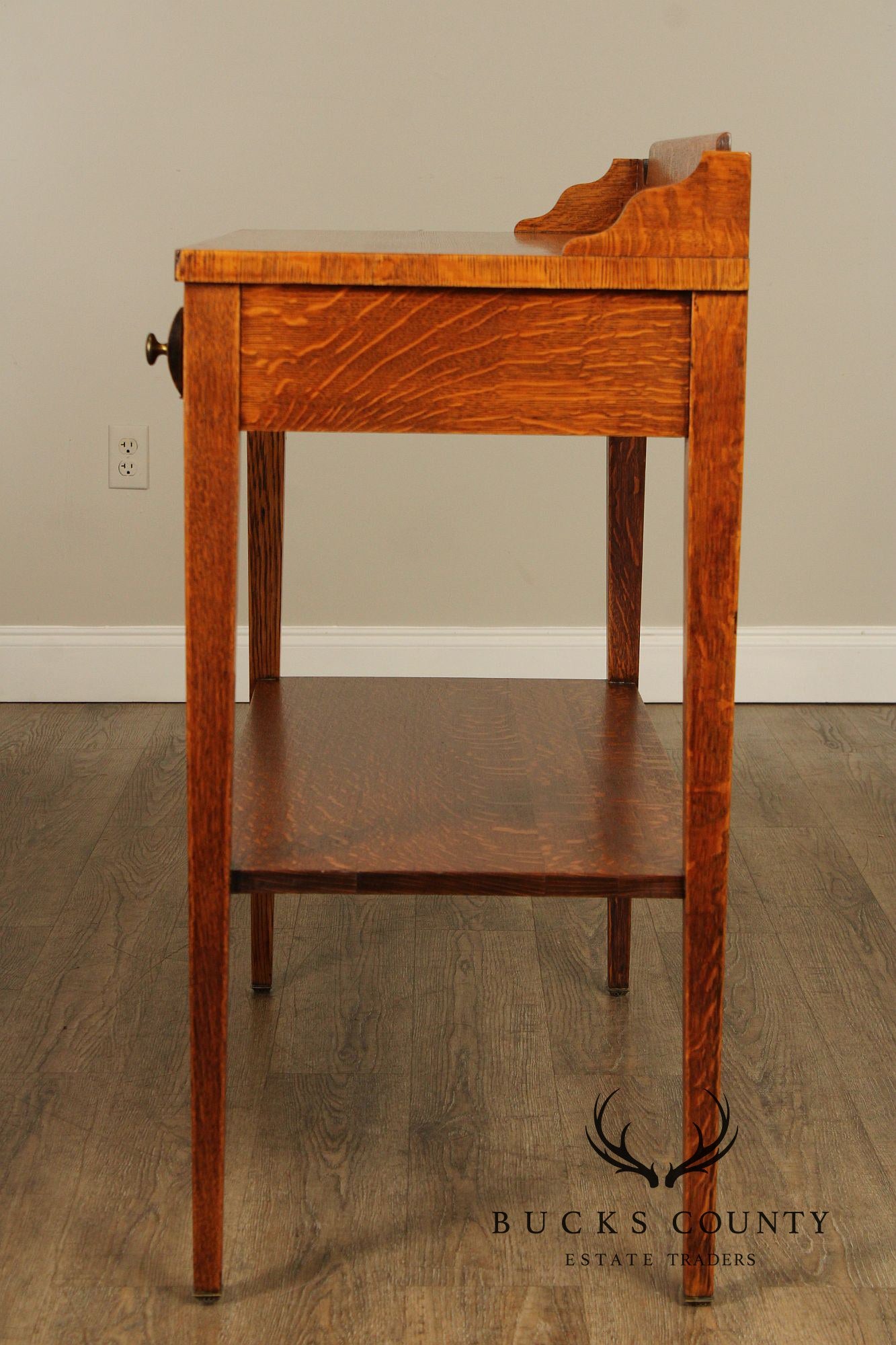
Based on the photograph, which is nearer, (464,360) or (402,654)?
(464,360)

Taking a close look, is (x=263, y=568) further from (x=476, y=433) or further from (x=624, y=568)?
(x=476, y=433)

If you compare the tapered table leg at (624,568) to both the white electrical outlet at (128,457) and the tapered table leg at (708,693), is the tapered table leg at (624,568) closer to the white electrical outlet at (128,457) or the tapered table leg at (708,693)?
the tapered table leg at (708,693)

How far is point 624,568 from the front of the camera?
49.7 inches

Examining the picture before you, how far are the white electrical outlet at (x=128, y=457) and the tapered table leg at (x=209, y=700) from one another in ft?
4.78

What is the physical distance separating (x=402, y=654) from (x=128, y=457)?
1.87ft

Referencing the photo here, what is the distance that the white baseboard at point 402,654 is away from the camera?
2.29 metres

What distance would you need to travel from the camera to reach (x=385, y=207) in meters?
2.14

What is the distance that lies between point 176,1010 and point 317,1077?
0.19 metres

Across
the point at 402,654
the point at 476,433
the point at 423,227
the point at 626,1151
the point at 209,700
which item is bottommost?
the point at 626,1151

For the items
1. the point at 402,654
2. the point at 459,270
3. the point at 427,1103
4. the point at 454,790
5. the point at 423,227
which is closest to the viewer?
the point at 459,270

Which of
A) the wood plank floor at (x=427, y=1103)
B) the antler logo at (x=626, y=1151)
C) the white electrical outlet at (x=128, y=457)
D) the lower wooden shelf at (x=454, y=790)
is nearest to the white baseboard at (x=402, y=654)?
the white electrical outlet at (x=128, y=457)

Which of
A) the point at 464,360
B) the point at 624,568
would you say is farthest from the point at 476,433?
the point at 624,568

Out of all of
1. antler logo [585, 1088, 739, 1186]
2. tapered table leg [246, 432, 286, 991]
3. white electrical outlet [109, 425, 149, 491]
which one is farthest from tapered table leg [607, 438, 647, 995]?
white electrical outlet [109, 425, 149, 491]

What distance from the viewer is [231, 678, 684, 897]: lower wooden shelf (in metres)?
0.89
